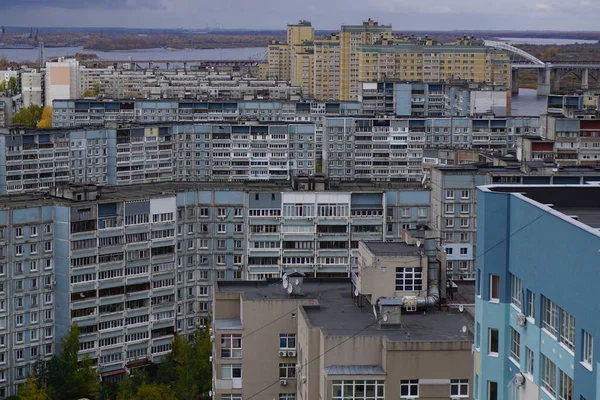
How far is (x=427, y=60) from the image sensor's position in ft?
144

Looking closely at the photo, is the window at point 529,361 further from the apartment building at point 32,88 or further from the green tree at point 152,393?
the apartment building at point 32,88

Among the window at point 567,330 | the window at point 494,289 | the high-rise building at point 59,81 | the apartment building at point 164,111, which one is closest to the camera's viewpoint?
the window at point 567,330

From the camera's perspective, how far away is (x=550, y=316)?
177 inches

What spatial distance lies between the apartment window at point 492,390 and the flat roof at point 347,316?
112 inches

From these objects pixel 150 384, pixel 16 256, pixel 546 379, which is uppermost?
pixel 546 379

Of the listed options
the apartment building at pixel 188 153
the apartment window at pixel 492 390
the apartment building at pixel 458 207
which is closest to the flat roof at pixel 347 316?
the apartment window at pixel 492 390

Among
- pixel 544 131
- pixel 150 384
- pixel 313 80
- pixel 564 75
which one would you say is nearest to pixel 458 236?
pixel 150 384

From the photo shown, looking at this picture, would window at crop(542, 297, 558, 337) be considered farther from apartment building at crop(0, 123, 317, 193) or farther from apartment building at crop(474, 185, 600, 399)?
apartment building at crop(0, 123, 317, 193)

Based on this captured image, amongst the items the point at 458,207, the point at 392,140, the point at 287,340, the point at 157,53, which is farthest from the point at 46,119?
the point at 157,53

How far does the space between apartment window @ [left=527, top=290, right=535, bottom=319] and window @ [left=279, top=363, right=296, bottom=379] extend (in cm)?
457

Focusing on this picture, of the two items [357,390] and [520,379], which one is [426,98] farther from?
[520,379]

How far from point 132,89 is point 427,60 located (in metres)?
13.1

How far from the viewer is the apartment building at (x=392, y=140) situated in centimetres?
2722

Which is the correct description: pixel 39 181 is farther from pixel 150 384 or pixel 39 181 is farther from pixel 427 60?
pixel 427 60
